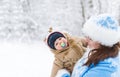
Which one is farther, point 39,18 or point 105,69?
point 39,18

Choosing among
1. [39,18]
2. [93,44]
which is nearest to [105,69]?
[93,44]

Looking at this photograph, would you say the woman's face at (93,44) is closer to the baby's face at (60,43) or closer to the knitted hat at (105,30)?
the knitted hat at (105,30)

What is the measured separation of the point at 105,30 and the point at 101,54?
20 cm

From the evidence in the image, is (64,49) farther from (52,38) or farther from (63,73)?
(63,73)

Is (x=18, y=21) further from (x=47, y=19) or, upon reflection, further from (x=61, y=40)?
(x=61, y=40)

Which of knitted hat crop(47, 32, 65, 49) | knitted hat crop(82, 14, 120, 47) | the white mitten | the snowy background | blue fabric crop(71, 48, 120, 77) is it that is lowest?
the snowy background

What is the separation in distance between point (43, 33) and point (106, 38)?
29.5 m

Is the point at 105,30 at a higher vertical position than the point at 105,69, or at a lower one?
higher

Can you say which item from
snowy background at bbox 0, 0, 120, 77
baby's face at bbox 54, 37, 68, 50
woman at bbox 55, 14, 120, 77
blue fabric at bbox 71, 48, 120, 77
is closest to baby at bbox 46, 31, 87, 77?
baby's face at bbox 54, 37, 68, 50

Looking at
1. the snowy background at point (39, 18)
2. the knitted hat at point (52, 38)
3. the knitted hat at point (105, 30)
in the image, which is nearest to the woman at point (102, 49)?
the knitted hat at point (105, 30)

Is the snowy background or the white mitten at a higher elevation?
the white mitten

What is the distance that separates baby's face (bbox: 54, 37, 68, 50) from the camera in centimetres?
366

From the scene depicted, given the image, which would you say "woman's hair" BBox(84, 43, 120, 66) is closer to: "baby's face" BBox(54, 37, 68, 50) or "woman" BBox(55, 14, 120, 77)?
"woman" BBox(55, 14, 120, 77)

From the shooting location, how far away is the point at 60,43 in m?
3.67
